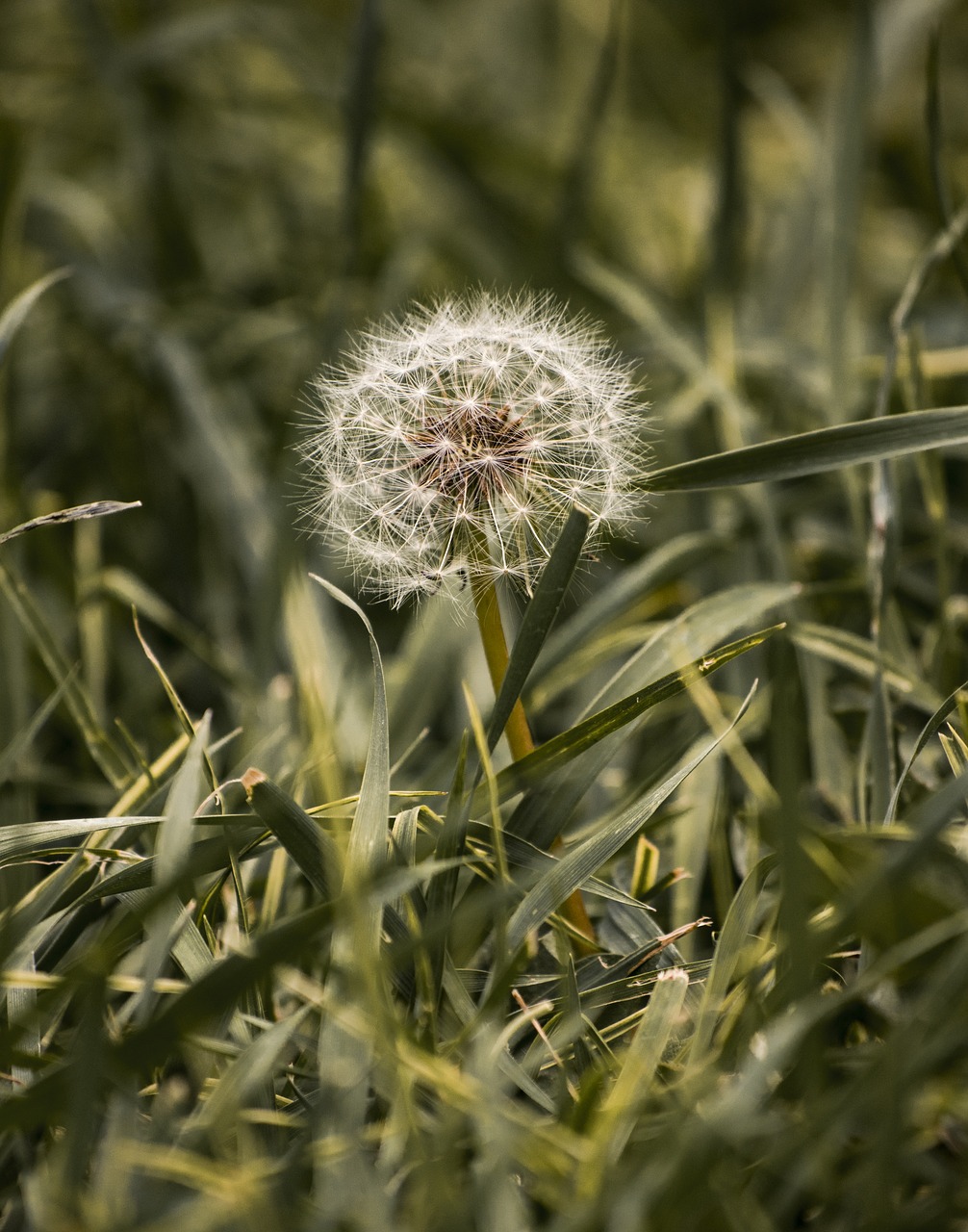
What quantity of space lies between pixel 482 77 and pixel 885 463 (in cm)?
206

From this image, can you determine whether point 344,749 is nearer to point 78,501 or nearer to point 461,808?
point 461,808

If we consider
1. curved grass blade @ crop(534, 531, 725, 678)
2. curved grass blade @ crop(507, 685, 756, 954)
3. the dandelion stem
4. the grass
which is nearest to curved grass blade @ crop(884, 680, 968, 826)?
the grass

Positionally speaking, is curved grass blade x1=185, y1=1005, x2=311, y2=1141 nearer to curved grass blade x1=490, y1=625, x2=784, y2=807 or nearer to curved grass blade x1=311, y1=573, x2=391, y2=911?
curved grass blade x1=311, y1=573, x2=391, y2=911

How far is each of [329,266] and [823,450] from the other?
129 cm

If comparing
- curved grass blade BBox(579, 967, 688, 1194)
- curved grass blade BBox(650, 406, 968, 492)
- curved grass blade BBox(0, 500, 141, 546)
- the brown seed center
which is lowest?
curved grass blade BBox(579, 967, 688, 1194)

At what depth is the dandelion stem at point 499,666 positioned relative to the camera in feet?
2.19

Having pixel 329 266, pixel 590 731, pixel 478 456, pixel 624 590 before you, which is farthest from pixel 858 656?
pixel 329 266

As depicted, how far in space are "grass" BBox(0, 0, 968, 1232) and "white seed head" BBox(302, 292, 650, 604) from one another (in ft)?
0.20

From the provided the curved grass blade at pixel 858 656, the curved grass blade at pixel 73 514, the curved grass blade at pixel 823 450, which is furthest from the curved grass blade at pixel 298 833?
the curved grass blade at pixel 858 656

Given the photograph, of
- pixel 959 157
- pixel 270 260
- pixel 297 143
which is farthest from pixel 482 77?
pixel 959 157

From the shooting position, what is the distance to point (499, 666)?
69 cm

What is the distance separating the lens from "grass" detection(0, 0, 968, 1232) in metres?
0.53

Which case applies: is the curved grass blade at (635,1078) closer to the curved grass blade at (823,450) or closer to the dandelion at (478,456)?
the dandelion at (478,456)

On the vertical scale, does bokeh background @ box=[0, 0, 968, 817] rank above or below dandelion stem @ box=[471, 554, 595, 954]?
above
